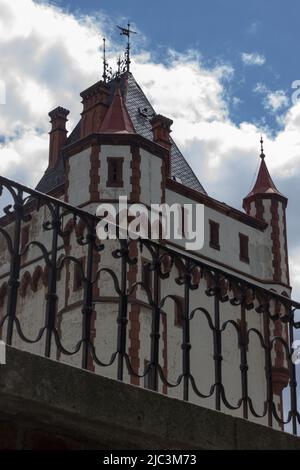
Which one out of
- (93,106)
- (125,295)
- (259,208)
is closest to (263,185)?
(259,208)

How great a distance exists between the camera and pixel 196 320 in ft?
107

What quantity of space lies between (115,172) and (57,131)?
32.8 ft

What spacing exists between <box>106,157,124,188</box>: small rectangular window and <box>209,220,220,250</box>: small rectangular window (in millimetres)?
6164

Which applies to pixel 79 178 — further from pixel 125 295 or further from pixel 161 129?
pixel 125 295

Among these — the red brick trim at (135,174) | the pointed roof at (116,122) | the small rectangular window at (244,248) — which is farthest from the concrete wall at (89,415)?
the small rectangular window at (244,248)

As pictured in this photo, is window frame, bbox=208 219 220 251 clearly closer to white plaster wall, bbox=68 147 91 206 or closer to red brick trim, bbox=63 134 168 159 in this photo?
red brick trim, bbox=63 134 168 159

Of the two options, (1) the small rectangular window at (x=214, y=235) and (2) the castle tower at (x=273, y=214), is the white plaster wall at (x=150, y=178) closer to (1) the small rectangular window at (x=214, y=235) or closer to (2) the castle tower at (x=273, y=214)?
(1) the small rectangular window at (x=214, y=235)

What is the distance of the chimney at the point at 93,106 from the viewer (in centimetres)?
3738

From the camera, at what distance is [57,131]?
1662 inches

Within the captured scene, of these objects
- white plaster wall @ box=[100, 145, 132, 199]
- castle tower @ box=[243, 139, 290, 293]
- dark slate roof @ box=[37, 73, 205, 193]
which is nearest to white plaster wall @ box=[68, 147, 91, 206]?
white plaster wall @ box=[100, 145, 132, 199]

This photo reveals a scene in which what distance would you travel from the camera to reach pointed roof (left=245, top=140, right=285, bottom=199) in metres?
41.6

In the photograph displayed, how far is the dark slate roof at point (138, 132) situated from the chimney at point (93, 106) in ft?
4.92
